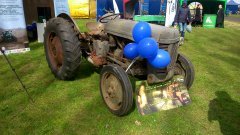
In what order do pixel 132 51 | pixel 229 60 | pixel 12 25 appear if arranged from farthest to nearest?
pixel 229 60, pixel 12 25, pixel 132 51

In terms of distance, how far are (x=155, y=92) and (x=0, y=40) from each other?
5782mm

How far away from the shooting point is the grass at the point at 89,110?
11.9 feet

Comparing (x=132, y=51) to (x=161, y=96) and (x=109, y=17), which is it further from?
(x=109, y=17)

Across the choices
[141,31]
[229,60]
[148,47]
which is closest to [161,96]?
[148,47]

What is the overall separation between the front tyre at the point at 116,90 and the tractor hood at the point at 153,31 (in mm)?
764

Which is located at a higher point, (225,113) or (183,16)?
(183,16)

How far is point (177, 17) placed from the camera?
1152 centimetres

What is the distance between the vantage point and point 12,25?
7523 millimetres

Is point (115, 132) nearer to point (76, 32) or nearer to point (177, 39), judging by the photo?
point (177, 39)

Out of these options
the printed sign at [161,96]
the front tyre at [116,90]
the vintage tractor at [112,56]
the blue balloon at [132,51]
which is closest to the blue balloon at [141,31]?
the blue balloon at [132,51]

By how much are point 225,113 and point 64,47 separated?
334 centimetres

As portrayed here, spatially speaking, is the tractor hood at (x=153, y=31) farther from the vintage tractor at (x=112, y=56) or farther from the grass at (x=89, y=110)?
the grass at (x=89, y=110)

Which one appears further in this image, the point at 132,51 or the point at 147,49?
the point at 132,51

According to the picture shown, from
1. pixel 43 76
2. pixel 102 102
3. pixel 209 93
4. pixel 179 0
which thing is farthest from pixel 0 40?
pixel 179 0
